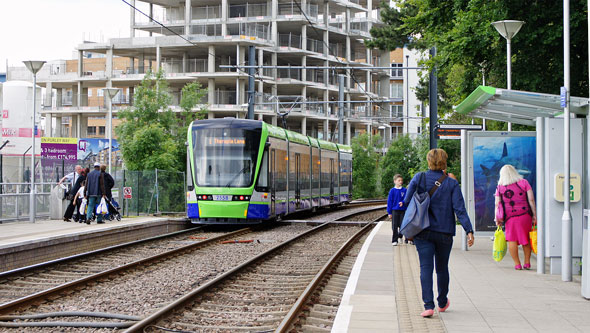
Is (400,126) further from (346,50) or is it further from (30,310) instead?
(30,310)

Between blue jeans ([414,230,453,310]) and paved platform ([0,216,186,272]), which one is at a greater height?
blue jeans ([414,230,453,310])

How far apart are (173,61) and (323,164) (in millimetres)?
44300

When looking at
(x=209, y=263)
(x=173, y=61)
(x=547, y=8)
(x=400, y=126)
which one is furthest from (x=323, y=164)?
(x=400, y=126)

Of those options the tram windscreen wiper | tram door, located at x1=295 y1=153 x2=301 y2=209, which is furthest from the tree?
tram door, located at x1=295 y1=153 x2=301 y2=209

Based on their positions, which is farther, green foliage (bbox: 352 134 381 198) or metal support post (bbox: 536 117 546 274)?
green foliage (bbox: 352 134 381 198)

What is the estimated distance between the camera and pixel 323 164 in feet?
119

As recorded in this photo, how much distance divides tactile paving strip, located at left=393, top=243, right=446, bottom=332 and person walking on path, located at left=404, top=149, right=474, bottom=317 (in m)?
0.22

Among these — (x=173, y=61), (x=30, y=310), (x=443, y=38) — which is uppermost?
(x=173, y=61)

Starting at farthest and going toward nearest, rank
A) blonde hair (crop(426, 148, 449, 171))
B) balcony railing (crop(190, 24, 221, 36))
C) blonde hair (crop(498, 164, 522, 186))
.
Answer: balcony railing (crop(190, 24, 221, 36))
blonde hair (crop(498, 164, 522, 186))
blonde hair (crop(426, 148, 449, 171))

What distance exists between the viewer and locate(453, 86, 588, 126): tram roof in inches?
476

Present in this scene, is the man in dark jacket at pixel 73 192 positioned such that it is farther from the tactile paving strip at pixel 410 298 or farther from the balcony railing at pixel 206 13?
the balcony railing at pixel 206 13

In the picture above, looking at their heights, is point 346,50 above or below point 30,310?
above

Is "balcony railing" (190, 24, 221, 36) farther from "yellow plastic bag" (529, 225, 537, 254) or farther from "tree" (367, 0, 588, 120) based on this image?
"yellow plastic bag" (529, 225, 537, 254)

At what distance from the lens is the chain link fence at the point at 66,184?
23.9 meters
